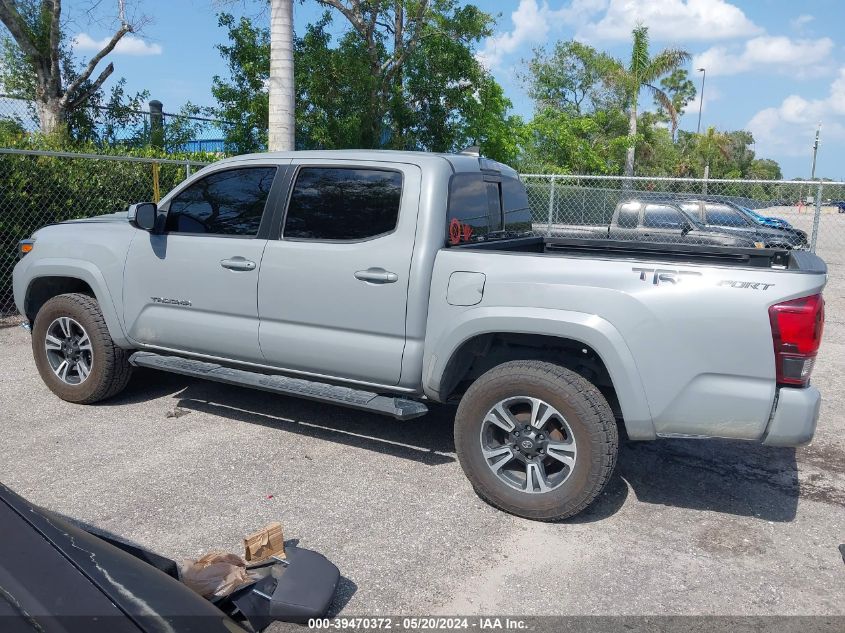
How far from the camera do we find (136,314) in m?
5.31

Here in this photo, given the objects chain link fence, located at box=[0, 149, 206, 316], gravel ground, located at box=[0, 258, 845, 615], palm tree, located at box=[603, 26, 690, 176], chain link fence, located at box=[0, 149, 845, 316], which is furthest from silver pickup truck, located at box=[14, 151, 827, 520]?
palm tree, located at box=[603, 26, 690, 176]

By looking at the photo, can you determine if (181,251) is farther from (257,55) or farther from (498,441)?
(257,55)

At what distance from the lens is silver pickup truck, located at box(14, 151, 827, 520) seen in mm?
3588

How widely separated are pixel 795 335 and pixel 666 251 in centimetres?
188

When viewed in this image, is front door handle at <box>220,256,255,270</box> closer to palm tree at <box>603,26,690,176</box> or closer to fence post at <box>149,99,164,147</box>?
fence post at <box>149,99,164,147</box>

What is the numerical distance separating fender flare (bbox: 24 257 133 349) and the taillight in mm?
4322

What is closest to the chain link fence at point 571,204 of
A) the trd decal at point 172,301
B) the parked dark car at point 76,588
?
the trd decal at point 172,301

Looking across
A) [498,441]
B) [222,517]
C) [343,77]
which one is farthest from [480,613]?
[343,77]

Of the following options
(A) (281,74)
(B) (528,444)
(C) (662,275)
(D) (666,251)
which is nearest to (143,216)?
(B) (528,444)

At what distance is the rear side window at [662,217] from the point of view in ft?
45.4

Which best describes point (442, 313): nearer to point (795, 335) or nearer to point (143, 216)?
point (795, 335)

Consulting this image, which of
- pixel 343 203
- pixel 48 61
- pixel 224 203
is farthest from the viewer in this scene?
pixel 48 61

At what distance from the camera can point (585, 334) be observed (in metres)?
3.79

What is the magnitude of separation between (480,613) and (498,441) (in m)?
1.17
